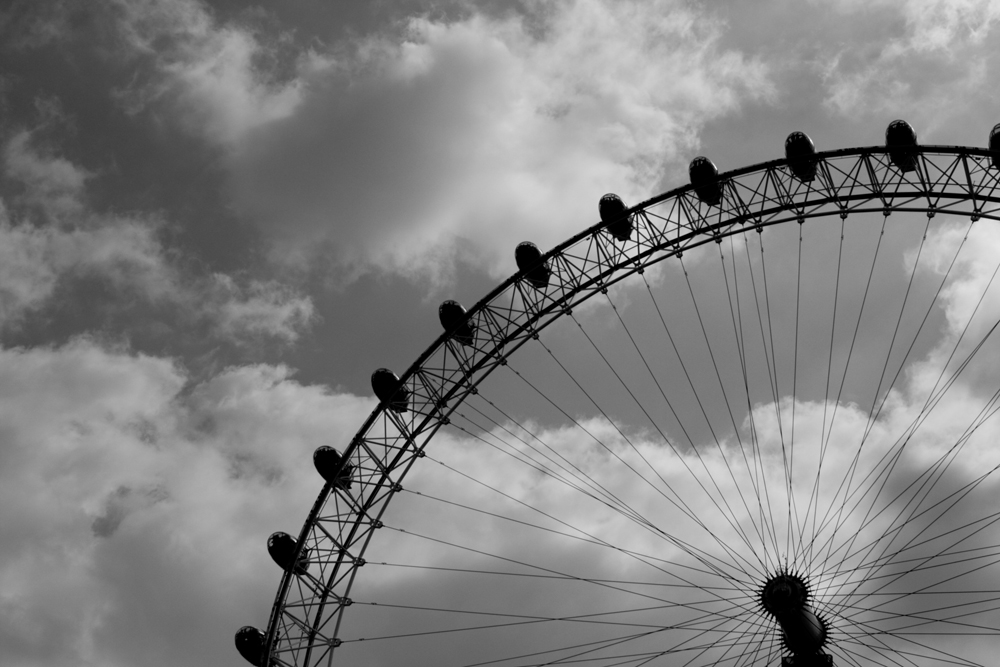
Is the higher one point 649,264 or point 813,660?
point 649,264

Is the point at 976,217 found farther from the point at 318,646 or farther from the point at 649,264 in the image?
the point at 318,646

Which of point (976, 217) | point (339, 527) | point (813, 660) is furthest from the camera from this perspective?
point (339, 527)

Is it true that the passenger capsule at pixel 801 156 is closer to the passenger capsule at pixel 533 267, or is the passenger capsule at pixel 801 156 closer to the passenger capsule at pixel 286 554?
the passenger capsule at pixel 533 267

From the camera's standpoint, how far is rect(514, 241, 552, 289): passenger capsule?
98.8ft

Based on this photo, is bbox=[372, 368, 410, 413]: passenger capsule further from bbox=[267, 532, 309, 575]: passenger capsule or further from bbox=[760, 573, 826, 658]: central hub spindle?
bbox=[760, 573, 826, 658]: central hub spindle

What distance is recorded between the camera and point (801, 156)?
2836 centimetres

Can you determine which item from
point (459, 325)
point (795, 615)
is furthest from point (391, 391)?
point (795, 615)

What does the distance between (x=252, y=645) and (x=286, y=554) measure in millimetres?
2596

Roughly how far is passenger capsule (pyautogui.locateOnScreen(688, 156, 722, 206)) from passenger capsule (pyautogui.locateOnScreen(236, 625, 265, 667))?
17150mm

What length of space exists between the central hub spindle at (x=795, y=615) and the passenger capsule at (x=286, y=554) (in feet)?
41.9

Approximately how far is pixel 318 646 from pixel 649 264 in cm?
1392

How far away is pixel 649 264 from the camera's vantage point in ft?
97.6

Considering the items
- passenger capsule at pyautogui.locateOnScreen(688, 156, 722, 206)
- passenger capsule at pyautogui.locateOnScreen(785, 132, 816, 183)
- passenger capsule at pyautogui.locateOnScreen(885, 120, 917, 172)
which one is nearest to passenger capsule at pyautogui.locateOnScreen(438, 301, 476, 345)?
passenger capsule at pyautogui.locateOnScreen(688, 156, 722, 206)

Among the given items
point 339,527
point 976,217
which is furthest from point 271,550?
point 976,217
